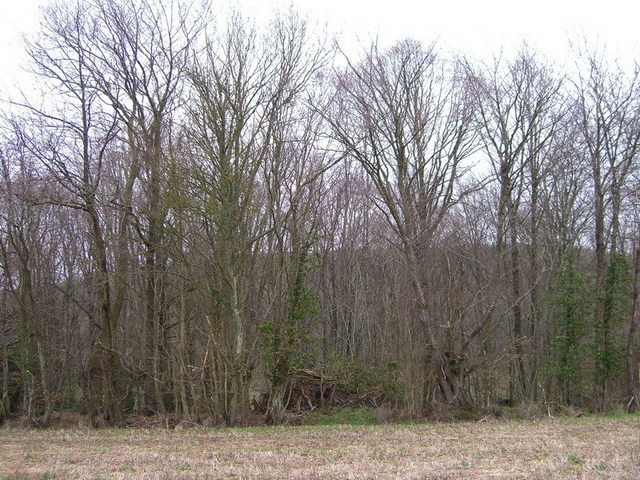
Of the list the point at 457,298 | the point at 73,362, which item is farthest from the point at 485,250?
the point at 73,362

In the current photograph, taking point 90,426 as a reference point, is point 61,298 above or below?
above

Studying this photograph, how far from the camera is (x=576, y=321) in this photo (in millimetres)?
19828

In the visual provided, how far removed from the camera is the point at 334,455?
26.6 feet

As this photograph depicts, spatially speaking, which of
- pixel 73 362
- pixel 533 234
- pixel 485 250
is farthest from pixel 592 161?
pixel 73 362

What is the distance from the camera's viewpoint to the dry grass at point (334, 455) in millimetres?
6629

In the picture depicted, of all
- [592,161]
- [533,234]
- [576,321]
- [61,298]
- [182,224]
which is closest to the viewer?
[182,224]

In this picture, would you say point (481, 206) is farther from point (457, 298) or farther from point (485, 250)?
point (457, 298)

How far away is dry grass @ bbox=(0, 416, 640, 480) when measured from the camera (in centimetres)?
663

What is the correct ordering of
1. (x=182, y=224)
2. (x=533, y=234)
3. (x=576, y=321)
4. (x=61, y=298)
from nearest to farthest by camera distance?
(x=182, y=224) < (x=576, y=321) < (x=533, y=234) < (x=61, y=298)

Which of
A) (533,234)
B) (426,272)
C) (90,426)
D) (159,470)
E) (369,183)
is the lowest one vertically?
(90,426)

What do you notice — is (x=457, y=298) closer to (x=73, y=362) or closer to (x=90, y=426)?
(x=90, y=426)

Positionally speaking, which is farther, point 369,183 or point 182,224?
point 369,183

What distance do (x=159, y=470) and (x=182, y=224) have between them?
10141 mm

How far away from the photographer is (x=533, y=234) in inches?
908
